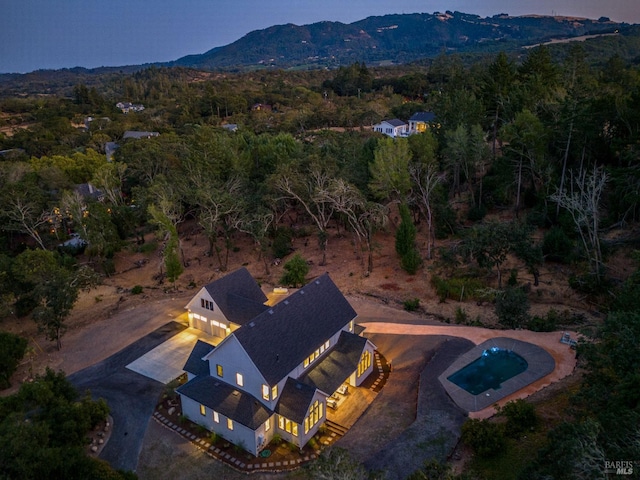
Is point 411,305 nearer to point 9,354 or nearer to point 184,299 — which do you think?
point 184,299

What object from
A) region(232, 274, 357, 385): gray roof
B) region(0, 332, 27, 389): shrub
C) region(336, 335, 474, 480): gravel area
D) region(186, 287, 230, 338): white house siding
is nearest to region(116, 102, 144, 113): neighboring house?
region(186, 287, 230, 338): white house siding

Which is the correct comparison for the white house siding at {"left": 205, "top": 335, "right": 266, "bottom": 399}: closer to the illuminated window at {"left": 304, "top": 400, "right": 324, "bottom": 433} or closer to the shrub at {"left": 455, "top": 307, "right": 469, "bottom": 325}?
the illuminated window at {"left": 304, "top": 400, "right": 324, "bottom": 433}

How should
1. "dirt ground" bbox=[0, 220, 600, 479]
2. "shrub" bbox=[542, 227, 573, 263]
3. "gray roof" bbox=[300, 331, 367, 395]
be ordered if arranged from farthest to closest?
"shrub" bbox=[542, 227, 573, 263], "dirt ground" bbox=[0, 220, 600, 479], "gray roof" bbox=[300, 331, 367, 395]

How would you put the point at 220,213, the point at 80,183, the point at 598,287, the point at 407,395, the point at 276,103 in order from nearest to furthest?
the point at 407,395, the point at 598,287, the point at 220,213, the point at 80,183, the point at 276,103

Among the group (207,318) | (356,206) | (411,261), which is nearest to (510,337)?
(411,261)

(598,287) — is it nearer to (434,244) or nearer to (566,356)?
(566,356)

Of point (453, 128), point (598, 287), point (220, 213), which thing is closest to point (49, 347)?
point (220, 213)
